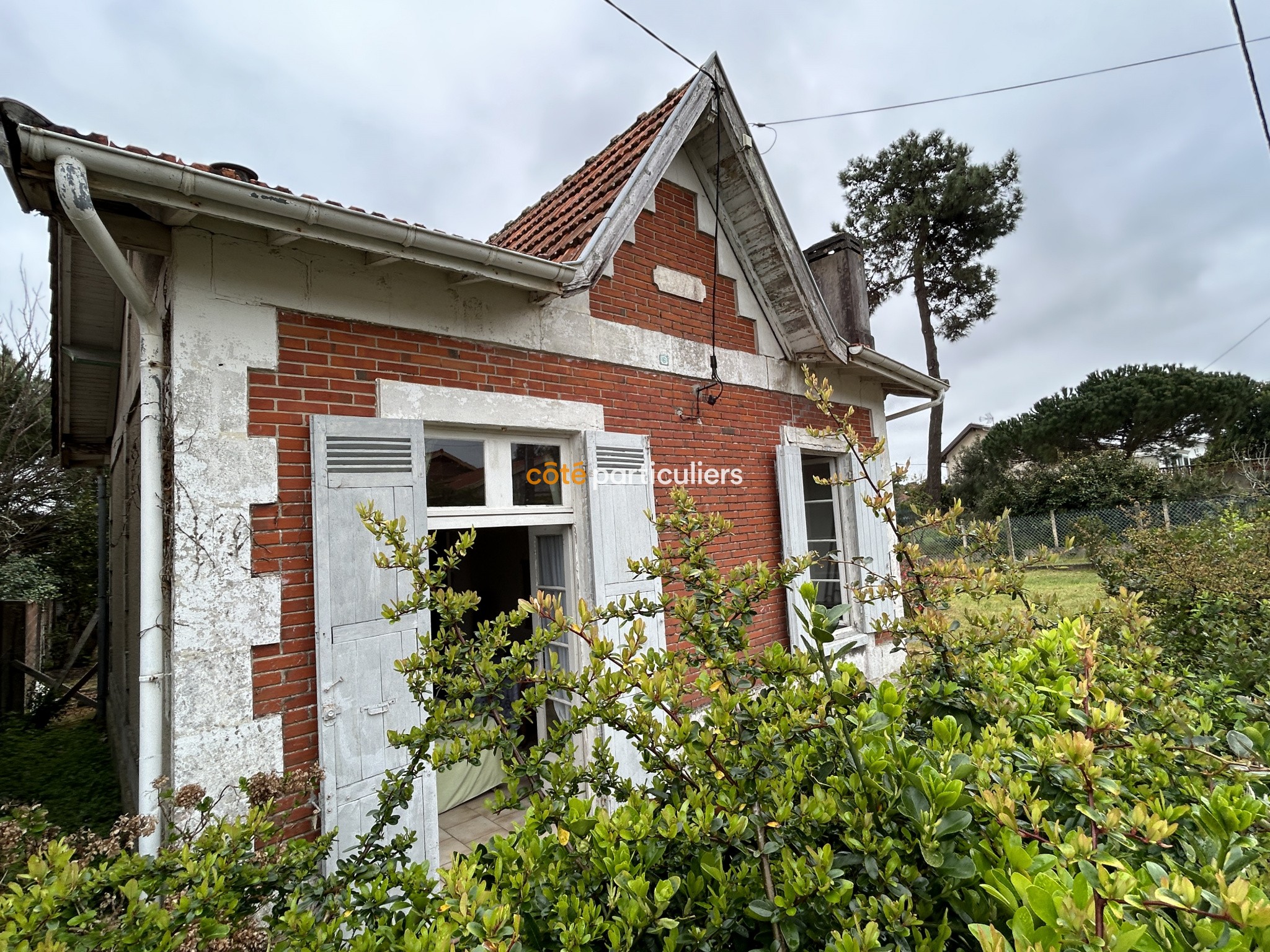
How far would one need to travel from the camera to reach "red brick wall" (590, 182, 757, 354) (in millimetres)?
4793

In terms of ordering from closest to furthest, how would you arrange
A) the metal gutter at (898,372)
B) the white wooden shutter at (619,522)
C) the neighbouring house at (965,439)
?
the white wooden shutter at (619,522)
the metal gutter at (898,372)
the neighbouring house at (965,439)

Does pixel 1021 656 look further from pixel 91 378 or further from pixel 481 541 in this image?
pixel 91 378

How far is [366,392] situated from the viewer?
3.39 m

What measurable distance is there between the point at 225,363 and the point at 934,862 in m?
3.45

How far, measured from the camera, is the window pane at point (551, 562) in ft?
14.4

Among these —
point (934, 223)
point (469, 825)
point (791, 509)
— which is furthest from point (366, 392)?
point (934, 223)

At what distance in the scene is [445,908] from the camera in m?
1.18

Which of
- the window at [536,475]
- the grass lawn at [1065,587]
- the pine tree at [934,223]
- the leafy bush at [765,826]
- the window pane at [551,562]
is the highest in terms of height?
the pine tree at [934,223]

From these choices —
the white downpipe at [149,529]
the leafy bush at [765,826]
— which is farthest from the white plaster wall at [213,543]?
the leafy bush at [765,826]

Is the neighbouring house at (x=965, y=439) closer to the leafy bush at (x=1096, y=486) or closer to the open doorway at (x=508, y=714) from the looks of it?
the leafy bush at (x=1096, y=486)

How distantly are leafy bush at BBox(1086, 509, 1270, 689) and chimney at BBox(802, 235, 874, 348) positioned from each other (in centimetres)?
347

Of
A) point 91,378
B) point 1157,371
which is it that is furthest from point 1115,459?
point 91,378

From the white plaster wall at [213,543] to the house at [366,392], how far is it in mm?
10

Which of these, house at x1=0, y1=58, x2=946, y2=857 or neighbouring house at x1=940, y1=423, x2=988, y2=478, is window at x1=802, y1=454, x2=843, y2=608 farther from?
neighbouring house at x1=940, y1=423, x2=988, y2=478
